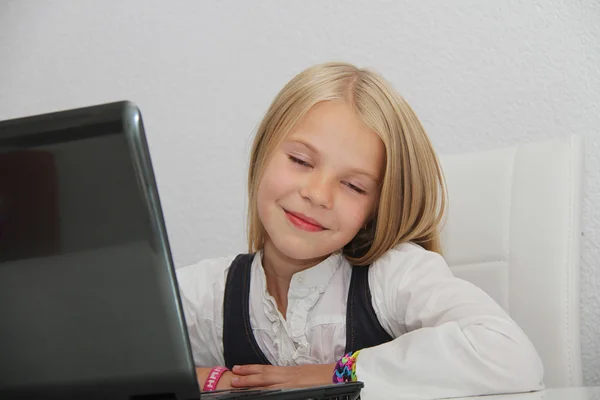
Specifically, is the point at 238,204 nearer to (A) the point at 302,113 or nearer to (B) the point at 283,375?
(A) the point at 302,113

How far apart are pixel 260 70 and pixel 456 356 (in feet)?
2.93

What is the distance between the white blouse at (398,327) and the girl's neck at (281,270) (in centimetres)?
2

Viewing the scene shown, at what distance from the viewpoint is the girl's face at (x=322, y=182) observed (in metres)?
0.87

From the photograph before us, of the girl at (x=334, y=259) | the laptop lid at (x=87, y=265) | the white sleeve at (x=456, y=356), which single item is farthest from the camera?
the girl at (x=334, y=259)

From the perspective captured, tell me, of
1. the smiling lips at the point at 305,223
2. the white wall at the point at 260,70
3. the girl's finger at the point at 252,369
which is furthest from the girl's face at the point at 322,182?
the white wall at the point at 260,70

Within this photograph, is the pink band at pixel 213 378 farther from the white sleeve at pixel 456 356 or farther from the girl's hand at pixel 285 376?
the white sleeve at pixel 456 356

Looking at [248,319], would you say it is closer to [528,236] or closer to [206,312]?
[206,312]

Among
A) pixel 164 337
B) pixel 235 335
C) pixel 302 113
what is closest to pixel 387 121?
pixel 302 113

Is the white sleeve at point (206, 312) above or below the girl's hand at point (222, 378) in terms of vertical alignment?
above

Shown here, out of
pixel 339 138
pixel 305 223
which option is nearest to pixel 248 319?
pixel 305 223

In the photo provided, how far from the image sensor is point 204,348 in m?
1.03

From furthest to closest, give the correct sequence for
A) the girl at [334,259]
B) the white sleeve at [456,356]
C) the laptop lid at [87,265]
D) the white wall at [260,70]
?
the white wall at [260,70]
the girl at [334,259]
the white sleeve at [456,356]
the laptop lid at [87,265]

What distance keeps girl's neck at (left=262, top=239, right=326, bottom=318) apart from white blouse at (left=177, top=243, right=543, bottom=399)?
0.06 ft

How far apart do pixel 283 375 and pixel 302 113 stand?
1.09ft
